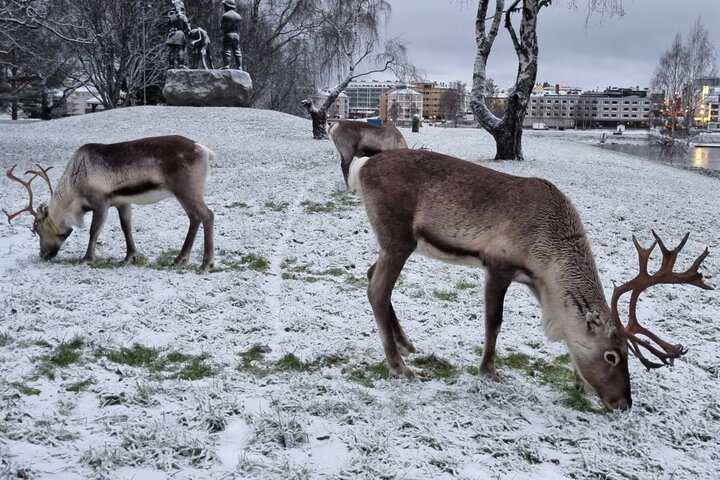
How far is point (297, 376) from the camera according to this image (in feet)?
13.6

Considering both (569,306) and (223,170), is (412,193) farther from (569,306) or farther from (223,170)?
(223,170)

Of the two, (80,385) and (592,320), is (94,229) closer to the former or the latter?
(80,385)

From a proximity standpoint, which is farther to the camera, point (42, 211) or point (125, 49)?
point (125, 49)

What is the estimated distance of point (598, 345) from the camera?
3688 mm

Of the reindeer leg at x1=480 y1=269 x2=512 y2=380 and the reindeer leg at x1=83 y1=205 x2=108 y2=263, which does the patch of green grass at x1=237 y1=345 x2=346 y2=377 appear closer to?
the reindeer leg at x1=480 y1=269 x2=512 y2=380

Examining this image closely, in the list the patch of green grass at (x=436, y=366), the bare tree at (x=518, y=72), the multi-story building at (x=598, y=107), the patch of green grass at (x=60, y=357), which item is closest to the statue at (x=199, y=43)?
the bare tree at (x=518, y=72)

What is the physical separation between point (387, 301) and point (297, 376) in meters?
0.85

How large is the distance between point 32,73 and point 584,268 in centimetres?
3862

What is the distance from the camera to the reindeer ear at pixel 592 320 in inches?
144

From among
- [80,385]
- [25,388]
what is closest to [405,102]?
[80,385]

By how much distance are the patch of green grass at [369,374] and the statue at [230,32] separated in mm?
26468

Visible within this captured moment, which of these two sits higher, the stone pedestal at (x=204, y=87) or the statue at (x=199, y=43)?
the statue at (x=199, y=43)

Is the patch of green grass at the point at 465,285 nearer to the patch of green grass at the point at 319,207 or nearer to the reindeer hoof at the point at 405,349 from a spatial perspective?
the reindeer hoof at the point at 405,349

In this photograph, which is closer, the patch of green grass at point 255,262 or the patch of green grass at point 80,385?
the patch of green grass at point 80,385
